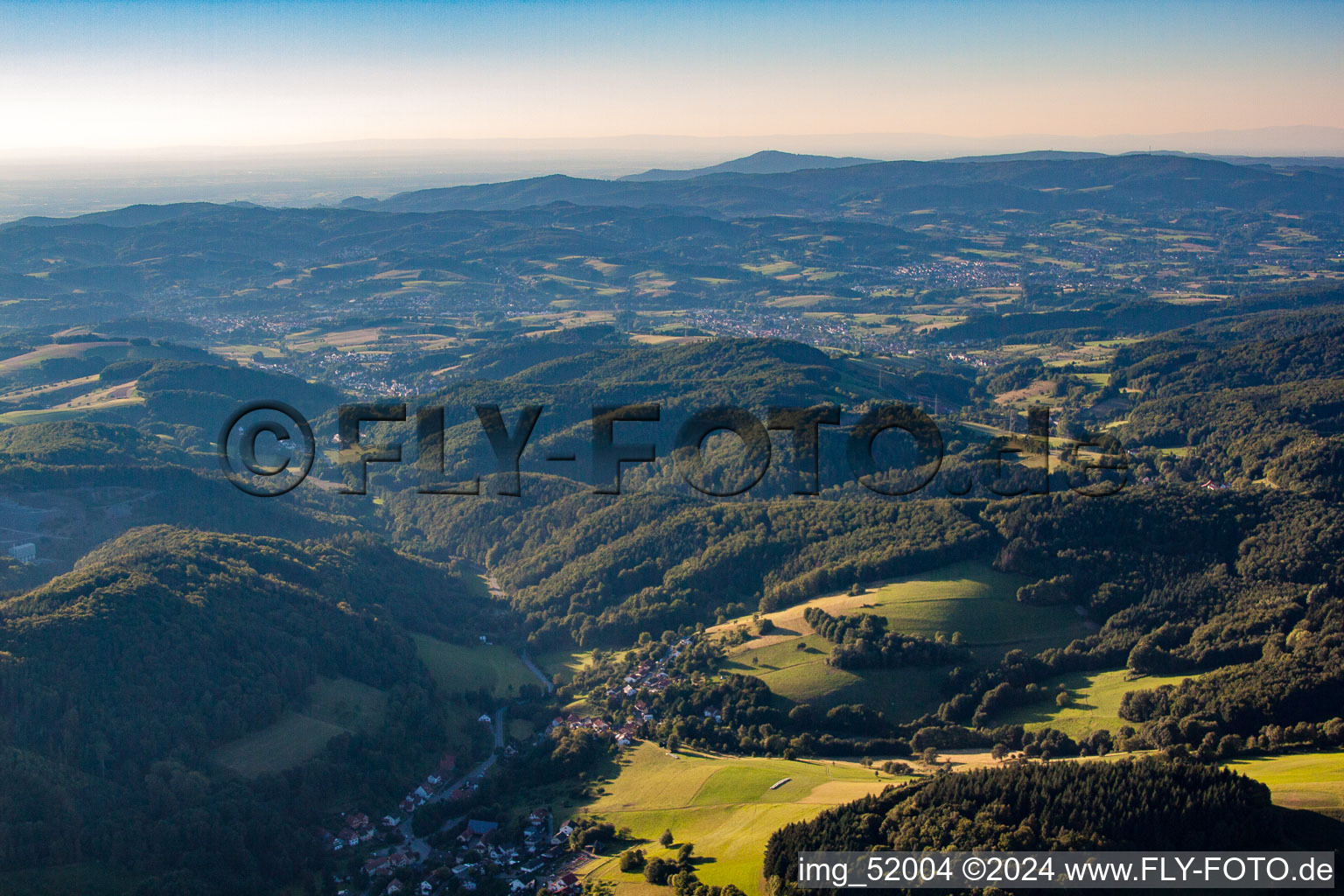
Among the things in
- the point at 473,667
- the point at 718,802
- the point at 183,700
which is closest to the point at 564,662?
the point at 473,667

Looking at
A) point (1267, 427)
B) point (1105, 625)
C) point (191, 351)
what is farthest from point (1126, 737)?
point (191, 351)

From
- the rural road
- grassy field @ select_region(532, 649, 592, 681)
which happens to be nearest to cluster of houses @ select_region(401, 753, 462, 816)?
the rural road

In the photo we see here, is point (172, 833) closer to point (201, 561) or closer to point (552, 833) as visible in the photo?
point (552, 833)

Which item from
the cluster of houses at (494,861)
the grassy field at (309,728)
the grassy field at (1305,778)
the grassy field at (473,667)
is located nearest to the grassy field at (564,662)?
the grassy field at (473,667)

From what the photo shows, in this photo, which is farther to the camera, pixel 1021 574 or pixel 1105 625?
pixel 1021 574

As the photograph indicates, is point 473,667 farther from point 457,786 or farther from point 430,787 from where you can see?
point 430,787

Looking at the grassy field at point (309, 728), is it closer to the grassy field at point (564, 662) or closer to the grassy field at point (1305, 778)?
the grassy field at point (564, 662)

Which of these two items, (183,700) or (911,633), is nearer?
(183,700)
